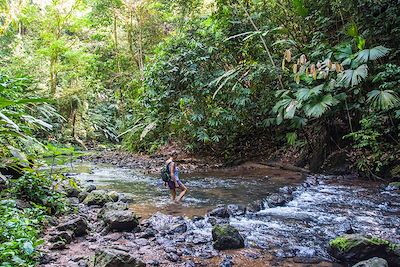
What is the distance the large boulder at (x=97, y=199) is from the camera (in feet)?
20.7

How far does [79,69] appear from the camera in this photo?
17.9 m

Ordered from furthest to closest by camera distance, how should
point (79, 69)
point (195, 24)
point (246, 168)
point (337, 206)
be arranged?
point (79, 69) < point (195, 24) < point (246, 168) < point (337, 206)

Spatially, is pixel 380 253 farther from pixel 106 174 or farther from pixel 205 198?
pixel 106 174

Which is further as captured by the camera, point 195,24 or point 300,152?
point 195,24

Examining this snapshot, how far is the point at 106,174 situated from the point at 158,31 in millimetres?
10181

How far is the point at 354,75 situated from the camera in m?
7.43

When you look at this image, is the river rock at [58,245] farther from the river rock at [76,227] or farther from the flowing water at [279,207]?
the flowing water at [279,207]

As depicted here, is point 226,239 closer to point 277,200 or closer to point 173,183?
point 277,200

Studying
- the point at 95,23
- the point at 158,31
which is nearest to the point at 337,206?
the point at 158,31

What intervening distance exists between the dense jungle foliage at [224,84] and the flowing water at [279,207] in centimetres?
139

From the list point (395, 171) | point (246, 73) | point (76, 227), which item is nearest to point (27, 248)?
point (76, 227)

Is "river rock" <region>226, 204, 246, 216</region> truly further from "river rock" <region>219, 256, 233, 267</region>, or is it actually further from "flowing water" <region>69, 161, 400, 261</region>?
"river rock" <region>219, 256, 233, 267</region>

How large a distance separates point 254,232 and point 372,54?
5.08 meters

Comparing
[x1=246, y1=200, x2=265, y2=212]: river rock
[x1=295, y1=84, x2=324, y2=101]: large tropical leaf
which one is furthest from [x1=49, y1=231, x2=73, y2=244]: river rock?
[x1=295, y1=84, x2=324, y2=101]: large tropical leaf
